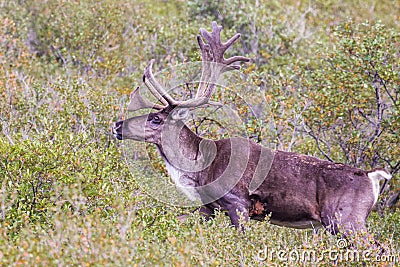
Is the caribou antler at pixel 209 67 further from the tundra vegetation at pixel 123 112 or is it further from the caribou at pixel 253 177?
the tundra vegetation at pixel 123 112

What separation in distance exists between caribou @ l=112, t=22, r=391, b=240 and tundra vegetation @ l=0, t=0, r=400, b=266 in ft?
1.01

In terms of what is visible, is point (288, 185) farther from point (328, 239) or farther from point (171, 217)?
point (171, 217)

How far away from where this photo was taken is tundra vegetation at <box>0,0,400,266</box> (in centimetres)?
613

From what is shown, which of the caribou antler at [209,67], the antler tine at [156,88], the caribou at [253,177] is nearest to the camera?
the caribou at [253,177]

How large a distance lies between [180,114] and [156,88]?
43 centimetres

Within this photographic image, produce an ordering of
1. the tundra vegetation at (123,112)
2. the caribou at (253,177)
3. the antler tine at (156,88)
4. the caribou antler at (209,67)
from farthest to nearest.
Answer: the caribou antler at (209,67), the antler tine at (156,88), the caribou at (253,177), the tundra vegetation at (123,112)

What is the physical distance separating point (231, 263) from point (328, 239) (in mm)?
1498

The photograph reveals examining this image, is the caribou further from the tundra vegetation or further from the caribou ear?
the tundra vegetation

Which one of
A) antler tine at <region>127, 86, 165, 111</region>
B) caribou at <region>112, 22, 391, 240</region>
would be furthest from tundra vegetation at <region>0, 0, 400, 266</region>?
antler tine at <region>127, 86, 165, 111</region>

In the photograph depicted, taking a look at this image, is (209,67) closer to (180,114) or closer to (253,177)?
(180,114)

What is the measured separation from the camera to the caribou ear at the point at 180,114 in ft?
27.5

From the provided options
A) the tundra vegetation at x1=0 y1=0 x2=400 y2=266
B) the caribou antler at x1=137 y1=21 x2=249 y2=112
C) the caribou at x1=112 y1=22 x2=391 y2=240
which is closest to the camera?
the tundra vegetation at x1=0 y1=0 x2=400 y2=266

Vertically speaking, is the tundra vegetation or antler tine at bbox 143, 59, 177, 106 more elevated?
antler tine at bbox 143, 59, 177, 106

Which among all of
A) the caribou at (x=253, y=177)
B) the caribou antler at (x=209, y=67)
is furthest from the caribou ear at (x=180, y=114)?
the caribou antler at (x=209, y=67)
